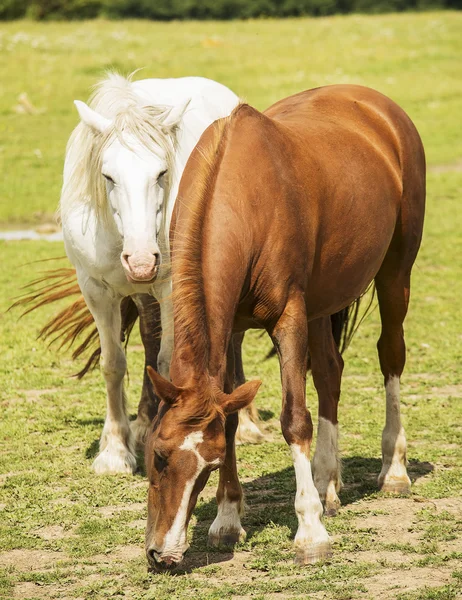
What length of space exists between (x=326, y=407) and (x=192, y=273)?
1632mm

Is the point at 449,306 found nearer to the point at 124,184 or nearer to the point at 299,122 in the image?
the point at 299,122

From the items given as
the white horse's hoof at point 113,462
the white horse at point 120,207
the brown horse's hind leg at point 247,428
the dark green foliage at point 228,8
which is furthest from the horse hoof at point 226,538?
the dark green foliage at point 228,8

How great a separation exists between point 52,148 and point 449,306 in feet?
34.1

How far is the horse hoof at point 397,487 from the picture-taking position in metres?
5.26

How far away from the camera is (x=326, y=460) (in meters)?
5.24

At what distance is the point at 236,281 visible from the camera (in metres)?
4.15

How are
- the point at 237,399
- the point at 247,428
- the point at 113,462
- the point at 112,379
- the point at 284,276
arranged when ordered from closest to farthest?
the point at 237,399, the point at 284,276, the point at 113,462, the point at 112,379, the point at 247,428

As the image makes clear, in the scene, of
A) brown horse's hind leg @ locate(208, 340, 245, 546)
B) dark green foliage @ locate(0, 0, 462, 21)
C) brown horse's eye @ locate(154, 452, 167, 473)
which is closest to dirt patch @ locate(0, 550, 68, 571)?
brown horse's hind leg @ locate(208, 340, 245, 546)

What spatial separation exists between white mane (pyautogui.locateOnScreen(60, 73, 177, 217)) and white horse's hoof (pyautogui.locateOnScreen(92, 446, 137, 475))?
145 centimetres

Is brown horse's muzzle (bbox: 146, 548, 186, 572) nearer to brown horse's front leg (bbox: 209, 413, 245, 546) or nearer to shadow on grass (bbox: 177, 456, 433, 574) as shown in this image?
shadow on grass (bbox: 177, 456, 433, 574)

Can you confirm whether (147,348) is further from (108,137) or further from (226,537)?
(226,537)

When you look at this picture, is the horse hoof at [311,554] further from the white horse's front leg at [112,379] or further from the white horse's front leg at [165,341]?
the white horse's front leg at [112,379]

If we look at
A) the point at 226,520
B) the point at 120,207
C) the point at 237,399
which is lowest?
the point at 226,520

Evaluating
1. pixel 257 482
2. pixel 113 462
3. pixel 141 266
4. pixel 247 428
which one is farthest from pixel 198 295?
pixel 247 428
